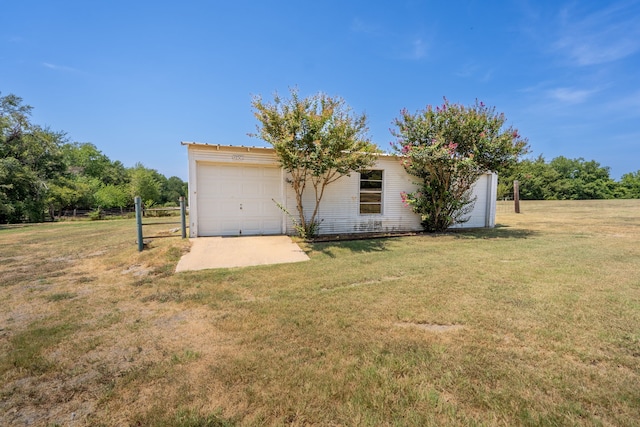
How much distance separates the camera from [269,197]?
8.55m

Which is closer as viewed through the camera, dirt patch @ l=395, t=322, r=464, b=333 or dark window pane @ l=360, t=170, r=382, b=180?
dirt patch @ l=395, t=322, r=464, b=333

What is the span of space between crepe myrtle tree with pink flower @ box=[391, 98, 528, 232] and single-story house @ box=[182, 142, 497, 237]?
2.06 feet

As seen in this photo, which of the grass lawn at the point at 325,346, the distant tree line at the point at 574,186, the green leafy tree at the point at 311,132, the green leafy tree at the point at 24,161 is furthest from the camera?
the distant tree line at the point at 574,186

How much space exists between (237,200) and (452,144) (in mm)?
6902

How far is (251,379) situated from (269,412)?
39cm

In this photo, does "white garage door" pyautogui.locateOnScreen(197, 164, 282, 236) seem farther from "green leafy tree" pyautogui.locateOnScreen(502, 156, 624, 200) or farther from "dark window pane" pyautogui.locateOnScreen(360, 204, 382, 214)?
"green leafy tree" pyautogui.locateOnScreen(502, 156, 624, 200)

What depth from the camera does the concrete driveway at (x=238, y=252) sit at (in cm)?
570

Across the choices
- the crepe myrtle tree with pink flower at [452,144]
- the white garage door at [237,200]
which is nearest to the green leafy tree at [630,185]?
the crepe myrtle tree with pink flower at [452,144]

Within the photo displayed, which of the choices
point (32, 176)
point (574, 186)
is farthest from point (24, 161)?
point (574, 186)

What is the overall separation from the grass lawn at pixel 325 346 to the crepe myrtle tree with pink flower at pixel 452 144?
4.46 meters

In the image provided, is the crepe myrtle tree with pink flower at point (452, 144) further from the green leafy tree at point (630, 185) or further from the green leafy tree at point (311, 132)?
the green leafy tree at point (630, 185)

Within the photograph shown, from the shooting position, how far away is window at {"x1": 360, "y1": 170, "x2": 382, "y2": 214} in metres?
9.51

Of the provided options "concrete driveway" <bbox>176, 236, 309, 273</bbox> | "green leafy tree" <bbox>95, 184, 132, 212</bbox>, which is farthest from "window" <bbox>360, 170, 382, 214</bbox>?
"green leafy tree" <bbox>95, 184, 132, 212</bbox>

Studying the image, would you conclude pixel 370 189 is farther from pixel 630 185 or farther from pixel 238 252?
pixel 630 185
